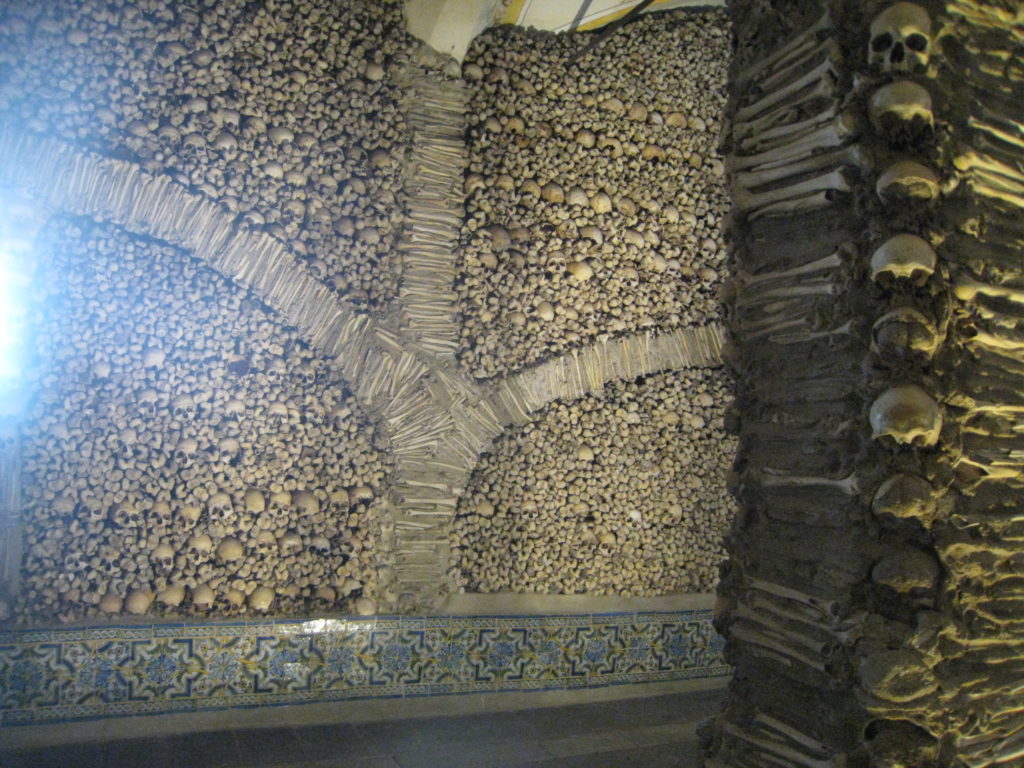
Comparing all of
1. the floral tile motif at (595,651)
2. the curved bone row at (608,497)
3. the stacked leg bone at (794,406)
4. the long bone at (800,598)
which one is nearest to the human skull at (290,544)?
the curved bone row at (608,497)

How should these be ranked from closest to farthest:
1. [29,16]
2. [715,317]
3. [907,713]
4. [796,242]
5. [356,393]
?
[907,713]
[796,242]
[29,16]
[356,393]
[715,317]

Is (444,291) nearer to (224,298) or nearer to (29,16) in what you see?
(224,298)

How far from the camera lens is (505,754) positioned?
9.82ft

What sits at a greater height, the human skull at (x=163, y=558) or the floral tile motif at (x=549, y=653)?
the human skull at (x=163, y=558)

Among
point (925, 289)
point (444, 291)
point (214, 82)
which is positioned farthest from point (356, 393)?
point (925, 289)

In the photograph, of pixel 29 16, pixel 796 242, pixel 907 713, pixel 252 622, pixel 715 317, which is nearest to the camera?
pixel 907 713

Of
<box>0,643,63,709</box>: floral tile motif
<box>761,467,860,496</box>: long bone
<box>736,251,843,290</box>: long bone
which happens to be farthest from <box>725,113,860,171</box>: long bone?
<box>0,643,63,709</box>: floral tile motif

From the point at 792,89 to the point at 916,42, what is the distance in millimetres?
275

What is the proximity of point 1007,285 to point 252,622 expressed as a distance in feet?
9.17

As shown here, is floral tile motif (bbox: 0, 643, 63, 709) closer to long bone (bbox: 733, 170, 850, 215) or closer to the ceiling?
long bone (bbox: 733, 170, 850, 215)

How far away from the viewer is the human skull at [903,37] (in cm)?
154

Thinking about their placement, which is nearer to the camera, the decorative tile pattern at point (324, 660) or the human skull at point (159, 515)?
the decorative tile pattern at point (324, 660)

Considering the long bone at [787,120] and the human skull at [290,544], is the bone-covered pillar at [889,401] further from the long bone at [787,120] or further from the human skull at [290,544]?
the human skull at [290,544]

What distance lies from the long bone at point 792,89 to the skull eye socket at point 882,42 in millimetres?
87
